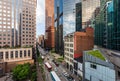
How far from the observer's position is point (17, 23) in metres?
88.1

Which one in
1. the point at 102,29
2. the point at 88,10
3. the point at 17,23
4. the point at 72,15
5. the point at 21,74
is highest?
the point at 88,10

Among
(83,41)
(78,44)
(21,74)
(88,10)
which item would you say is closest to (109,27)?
(83,41)

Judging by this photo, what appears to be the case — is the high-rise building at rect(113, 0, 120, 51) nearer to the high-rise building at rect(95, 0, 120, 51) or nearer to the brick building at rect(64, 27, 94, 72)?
the high-rise building at rect(95, 0, 120, 51)

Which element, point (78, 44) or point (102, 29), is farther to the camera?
point (102, 29)

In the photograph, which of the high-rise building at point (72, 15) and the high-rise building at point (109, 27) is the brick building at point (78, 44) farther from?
the high-rise building at point (72, 15)

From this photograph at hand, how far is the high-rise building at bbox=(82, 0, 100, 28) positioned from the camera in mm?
81550

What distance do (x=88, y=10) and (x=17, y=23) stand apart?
46.3m

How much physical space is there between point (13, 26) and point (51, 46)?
77.1m

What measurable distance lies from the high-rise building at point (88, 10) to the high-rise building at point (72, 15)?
311 cm

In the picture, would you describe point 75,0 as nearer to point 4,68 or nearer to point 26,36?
point 26,36

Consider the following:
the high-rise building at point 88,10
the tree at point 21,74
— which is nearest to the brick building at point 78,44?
the tree at point 21,74

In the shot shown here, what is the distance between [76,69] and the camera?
49.3 meters

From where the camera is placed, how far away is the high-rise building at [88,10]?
81.6m

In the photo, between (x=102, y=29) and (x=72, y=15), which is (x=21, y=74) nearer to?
(x=102, y=29)
